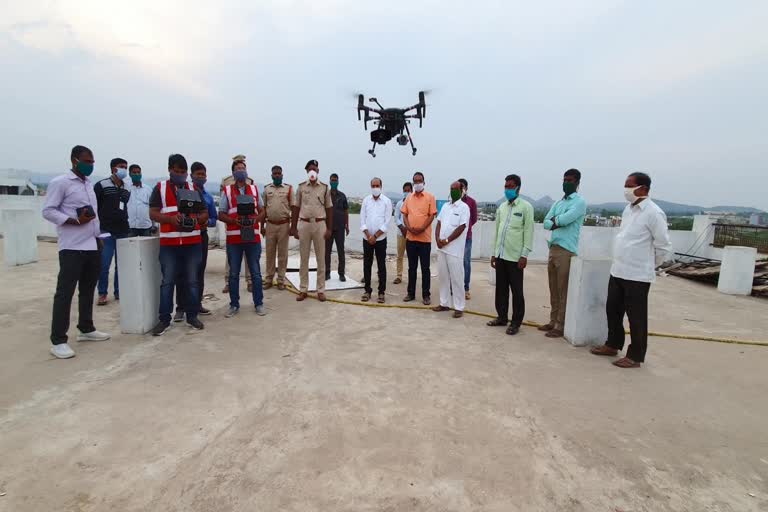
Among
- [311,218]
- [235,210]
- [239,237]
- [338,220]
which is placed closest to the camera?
[239,237]

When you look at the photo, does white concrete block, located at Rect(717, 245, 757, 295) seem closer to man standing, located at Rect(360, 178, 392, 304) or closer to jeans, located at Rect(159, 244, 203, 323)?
man standing, located at Rect(360, 178, 392, 304)

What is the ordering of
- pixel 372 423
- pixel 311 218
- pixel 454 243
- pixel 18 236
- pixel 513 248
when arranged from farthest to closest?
pixel 18 236, pixel 311 218, pixel 454 243, pixel 513 248, pixel 372 423

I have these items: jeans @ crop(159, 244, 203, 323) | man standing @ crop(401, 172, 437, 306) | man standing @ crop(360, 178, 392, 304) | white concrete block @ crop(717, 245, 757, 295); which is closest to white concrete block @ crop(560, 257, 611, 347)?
man standing @ crop(401, 172, 437, 306)

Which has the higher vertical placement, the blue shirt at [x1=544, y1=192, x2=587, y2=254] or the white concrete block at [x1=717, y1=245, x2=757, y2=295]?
the blue shirt at [x1=544, y1=192, x2=587, y2=254]

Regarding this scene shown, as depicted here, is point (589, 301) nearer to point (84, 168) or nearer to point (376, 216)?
point (376, 216)

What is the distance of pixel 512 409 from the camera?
2973mm

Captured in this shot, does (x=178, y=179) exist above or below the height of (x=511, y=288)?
above

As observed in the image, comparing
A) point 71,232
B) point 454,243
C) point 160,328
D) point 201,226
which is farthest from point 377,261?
point 71,232

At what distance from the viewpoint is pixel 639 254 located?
3.86 meters

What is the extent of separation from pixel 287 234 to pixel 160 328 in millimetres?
2406

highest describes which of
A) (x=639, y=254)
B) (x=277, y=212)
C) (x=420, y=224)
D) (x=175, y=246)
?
(x=277, y=212)

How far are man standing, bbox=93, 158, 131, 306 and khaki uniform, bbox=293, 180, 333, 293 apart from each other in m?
2.24

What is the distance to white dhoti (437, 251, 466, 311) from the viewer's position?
5.46 metres

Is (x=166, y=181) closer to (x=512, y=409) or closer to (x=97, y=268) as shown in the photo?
(x=97, y=268)
